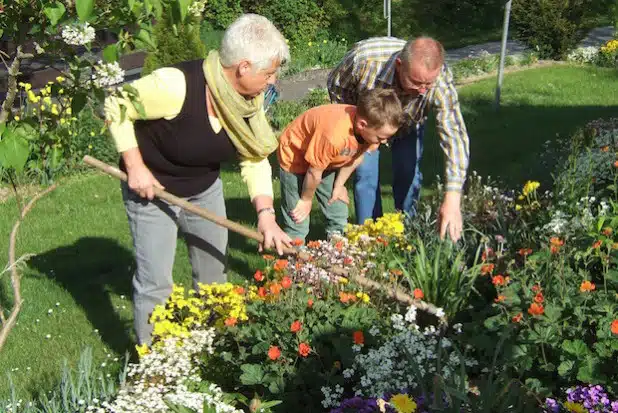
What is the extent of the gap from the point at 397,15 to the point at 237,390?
16.7m

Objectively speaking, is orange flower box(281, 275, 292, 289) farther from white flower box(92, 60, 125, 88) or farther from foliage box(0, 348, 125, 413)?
white flower box(92, 60, 125, 88)

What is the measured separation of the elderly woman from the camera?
3.08m

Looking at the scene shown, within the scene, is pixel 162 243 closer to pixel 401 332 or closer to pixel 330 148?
pixel 330 148

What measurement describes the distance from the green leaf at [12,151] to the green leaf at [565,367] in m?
2.01

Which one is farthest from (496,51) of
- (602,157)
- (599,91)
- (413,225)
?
(413,225)

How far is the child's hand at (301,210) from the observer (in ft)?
13.9

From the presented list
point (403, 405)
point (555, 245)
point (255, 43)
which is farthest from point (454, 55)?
point (403, 405)

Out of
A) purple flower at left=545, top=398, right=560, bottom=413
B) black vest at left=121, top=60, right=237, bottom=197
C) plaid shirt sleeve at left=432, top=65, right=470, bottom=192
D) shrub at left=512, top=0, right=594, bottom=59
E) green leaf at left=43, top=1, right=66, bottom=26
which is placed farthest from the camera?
shrub at left=512, top=0, right=594, bottom=59

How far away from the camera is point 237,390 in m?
3.29

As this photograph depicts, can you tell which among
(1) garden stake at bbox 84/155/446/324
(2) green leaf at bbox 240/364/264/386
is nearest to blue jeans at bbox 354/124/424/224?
(1) garden stake at bbox 84/155/446/324

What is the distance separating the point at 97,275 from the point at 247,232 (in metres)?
2.15

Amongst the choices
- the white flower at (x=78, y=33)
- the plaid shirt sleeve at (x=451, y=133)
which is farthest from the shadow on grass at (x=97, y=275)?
the white flower at (x=78, y=33)

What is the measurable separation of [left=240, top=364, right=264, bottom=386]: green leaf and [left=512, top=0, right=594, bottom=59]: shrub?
11682mm

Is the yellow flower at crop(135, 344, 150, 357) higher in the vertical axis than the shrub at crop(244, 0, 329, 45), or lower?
higher
